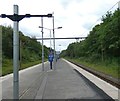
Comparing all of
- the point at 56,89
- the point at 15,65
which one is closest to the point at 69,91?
the point at 56,89

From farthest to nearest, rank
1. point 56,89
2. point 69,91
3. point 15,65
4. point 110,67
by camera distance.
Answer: point 110,67
point 56,89
point 69,91
point 15,65

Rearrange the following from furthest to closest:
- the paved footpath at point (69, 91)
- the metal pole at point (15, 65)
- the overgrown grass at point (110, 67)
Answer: the overgrown grass at point (110, 67) → the paved footpath at point (69, 91) → the metal pole at point (15, 65)

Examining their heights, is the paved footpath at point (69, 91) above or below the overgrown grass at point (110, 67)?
below

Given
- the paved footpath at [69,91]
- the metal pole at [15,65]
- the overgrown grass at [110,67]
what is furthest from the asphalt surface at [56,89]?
the overgrown grass at [110,67]

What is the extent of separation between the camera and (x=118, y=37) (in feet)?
160

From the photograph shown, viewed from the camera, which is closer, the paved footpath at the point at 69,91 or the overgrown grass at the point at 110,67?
the paved footpath at the point at 69,91

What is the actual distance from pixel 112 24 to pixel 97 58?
60.7 ft

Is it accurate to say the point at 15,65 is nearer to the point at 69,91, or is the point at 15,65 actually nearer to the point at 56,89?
the point at 69,91

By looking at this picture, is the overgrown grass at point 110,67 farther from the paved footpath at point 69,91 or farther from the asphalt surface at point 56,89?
the paved footpath at point 69,91

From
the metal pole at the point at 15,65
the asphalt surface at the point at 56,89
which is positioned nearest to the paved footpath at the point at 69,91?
the asphalt surface at the point at 56,89

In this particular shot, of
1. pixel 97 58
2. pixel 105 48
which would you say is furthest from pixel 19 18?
pixel 97 58

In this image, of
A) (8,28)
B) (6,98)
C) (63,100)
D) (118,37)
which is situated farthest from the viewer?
(8,28)

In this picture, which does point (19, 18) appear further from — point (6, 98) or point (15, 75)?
point (6, 98)

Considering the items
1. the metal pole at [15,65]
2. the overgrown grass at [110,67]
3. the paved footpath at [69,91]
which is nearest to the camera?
the metal pole at [15,65]
